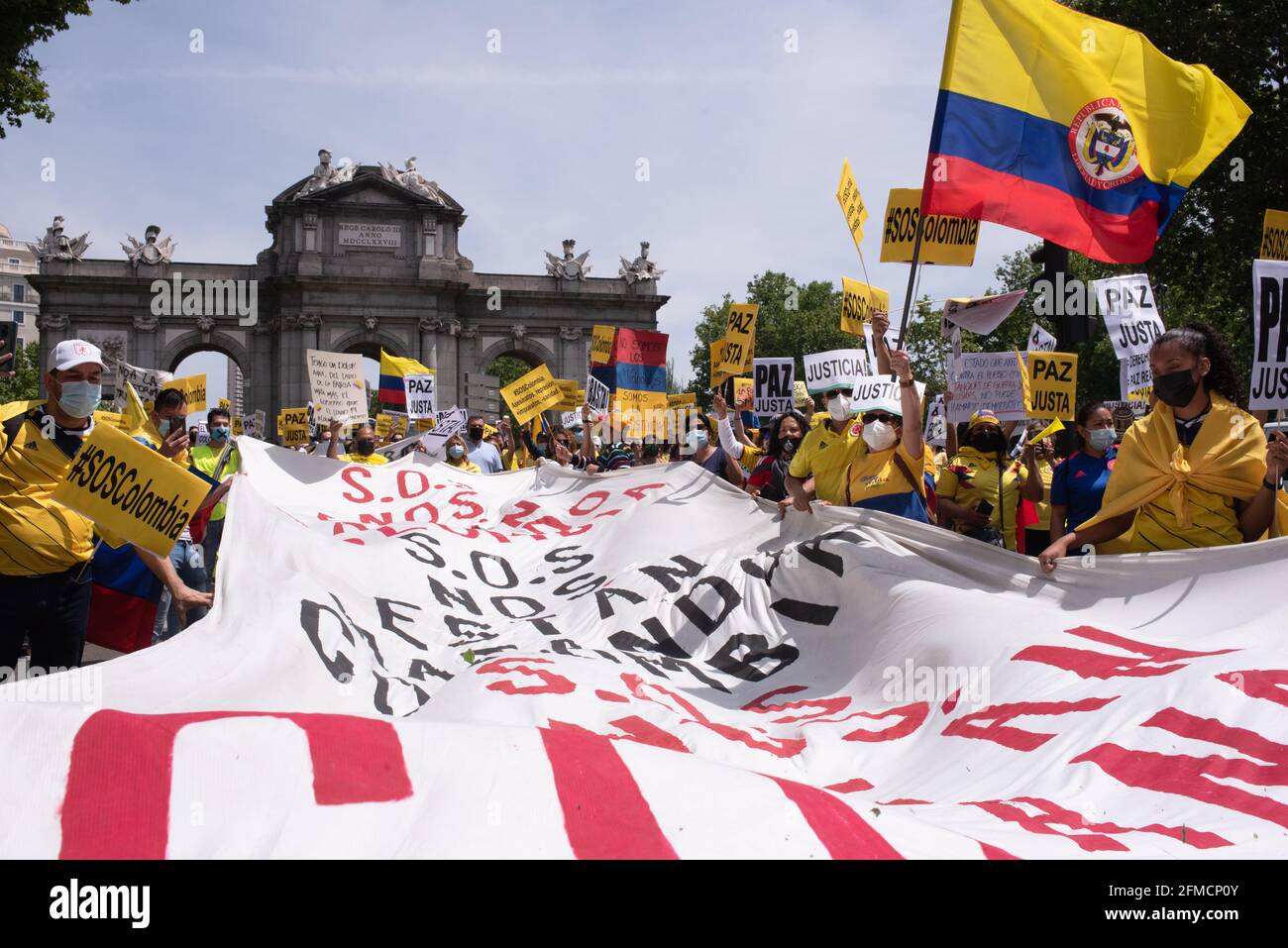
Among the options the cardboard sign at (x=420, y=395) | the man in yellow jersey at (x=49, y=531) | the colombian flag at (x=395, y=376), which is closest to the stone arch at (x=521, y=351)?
the colombian flag at (x=395, y=376)

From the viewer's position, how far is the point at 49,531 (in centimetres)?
437

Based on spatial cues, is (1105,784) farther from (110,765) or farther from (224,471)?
(224,471)

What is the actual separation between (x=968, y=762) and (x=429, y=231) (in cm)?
4608

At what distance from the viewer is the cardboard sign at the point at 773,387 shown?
1280 cm

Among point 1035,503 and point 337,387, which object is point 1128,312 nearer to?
point 1035,503

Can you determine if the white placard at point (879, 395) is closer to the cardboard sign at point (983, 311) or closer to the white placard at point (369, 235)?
the cardboard sign at point (983, 311)

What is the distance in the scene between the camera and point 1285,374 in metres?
5.72

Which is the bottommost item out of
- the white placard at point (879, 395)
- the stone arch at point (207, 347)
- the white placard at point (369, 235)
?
the white placard at point (879, 395)

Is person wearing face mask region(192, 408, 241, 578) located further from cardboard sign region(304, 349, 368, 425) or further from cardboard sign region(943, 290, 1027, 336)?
cardboard sign region(943, 290, 1027, 336)

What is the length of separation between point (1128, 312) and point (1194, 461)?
6.24 metres

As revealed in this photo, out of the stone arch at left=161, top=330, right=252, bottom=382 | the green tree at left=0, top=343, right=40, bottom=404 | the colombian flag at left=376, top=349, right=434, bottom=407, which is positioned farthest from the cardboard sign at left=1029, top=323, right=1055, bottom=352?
the green tree at left=0, top=343, right=40, bottom=404

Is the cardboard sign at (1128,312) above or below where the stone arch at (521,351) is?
below

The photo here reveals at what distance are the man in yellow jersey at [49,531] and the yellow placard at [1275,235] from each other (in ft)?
24.1

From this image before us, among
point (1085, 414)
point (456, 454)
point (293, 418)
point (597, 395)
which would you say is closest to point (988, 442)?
point (1085, 414)
